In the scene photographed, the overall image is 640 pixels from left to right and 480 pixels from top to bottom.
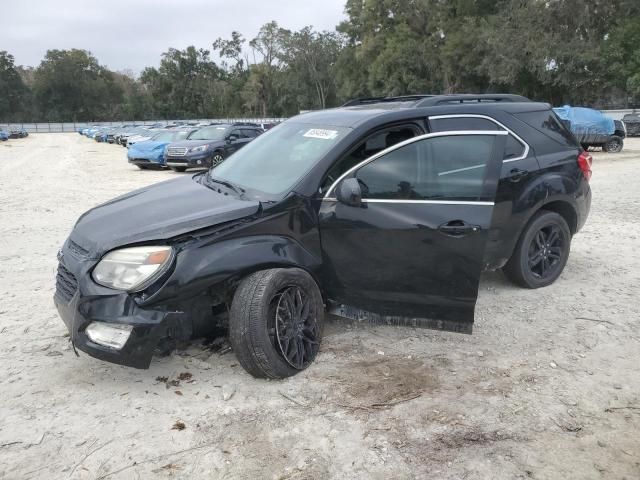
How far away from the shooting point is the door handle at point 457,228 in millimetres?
3494

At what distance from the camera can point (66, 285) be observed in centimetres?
343

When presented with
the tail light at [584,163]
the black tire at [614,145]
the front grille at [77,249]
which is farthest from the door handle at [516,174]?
the black tire at [614,145]

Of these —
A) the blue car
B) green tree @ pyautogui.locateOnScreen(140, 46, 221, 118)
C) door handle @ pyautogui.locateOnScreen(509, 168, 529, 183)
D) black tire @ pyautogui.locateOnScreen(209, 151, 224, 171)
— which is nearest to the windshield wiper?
door handle @ pyautogui.locateOnScreen(509, 168, 529, 183)

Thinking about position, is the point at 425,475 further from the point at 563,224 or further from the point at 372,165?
the point at 563,224

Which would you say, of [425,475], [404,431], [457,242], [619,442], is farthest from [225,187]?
[619,442]

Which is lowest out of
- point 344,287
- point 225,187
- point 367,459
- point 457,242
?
point 367,459

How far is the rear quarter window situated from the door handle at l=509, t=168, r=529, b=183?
53 centimetres

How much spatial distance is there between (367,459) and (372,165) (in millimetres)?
1943

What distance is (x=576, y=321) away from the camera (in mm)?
4430

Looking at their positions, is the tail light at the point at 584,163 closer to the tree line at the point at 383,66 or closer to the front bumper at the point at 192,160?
the front bumper at the point at 192,160

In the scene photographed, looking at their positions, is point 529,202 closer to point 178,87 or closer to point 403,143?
point 403,143

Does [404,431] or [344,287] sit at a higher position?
[344,287]

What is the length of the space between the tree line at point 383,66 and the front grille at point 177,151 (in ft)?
98.9

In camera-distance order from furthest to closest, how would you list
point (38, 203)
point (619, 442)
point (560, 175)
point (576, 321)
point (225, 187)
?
1. point (38, 203)
2. point (560, 175)
3. point (576, 321)
4. point (225, 187)
5. point (619, 442)
